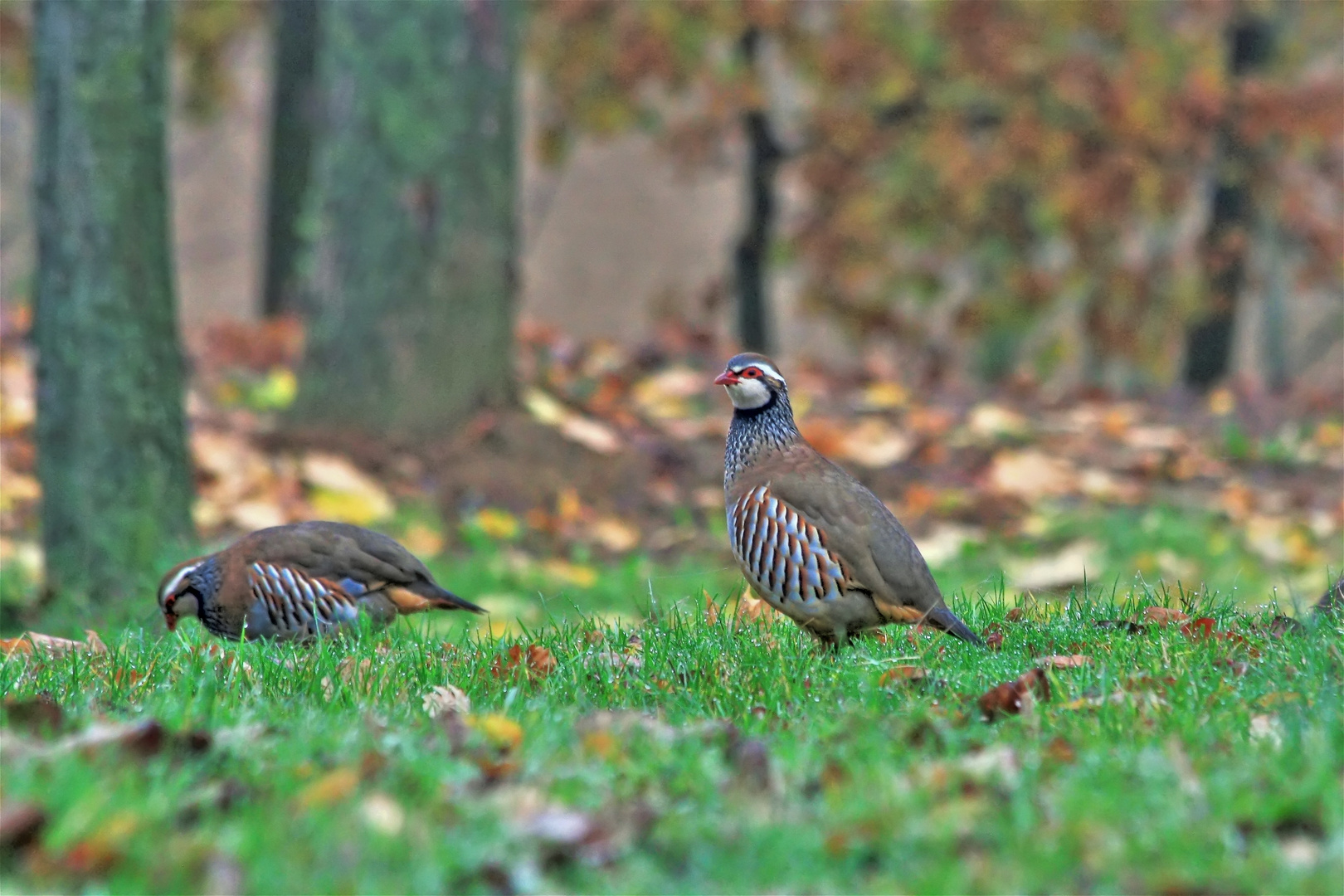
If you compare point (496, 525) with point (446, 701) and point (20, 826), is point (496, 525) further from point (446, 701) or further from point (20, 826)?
point (20, 826)

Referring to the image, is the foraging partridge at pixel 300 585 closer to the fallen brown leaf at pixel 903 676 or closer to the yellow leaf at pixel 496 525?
the fallen brown leaf at pixel 903 676

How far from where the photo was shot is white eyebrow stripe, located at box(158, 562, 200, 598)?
23.2ft

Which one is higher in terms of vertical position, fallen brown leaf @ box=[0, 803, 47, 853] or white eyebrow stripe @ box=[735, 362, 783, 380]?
white eyebrow stripe @ box=[735, 362, 783, 380]

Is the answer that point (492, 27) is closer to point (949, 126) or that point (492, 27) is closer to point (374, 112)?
point (374, 112)

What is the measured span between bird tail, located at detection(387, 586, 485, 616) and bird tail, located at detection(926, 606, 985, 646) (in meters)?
2.01

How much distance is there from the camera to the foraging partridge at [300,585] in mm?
6902

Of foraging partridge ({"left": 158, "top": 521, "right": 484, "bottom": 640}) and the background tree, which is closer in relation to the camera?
foraging partridge ({"left": 158, "top": 521, "right": 484, "bottom": 640})

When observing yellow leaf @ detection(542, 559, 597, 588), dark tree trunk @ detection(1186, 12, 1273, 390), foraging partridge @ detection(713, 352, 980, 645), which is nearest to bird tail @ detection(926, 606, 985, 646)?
foraging partridge @ detection(713, 352, 980, 645)

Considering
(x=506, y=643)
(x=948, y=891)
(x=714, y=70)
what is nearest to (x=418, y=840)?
(x=948, y=891)

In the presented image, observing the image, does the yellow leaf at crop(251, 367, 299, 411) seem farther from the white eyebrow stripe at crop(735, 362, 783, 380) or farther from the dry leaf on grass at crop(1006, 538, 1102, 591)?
the white eyebrow stripe at crop(735, 362, 783, 380)

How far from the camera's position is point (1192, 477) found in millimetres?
12500

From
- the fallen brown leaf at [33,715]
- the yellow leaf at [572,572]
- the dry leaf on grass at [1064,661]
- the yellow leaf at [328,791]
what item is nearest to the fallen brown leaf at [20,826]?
the yellow leaf at [328,791]

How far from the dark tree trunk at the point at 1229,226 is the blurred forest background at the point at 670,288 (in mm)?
51

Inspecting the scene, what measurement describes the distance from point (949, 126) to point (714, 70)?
2218 millimetres
